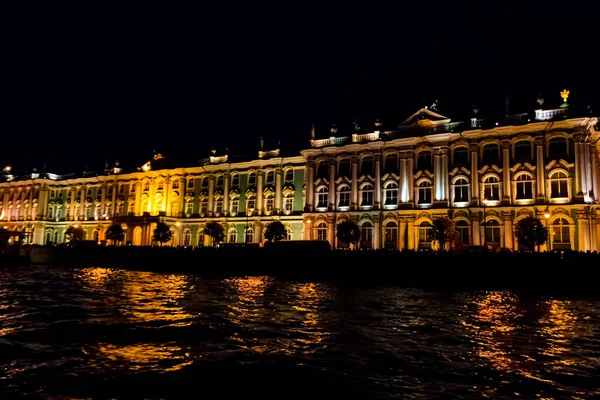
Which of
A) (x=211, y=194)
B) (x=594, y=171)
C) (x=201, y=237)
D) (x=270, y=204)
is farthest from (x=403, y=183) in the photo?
(x=201, y=237)

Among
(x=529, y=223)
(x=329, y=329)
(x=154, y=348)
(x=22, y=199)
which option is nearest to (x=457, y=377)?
(x=329, y=329)

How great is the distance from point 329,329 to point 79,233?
64834 mm

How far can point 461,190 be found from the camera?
43.8 metres

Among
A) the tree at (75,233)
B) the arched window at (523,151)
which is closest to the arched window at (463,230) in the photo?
the arched window at (523,151)

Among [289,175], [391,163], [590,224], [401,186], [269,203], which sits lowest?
[590,224]

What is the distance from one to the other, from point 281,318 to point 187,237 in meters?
48.2

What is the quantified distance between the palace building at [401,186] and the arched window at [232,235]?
18cm

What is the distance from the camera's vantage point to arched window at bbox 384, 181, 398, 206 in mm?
46906

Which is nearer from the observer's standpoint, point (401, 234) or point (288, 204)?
point (401, 234)

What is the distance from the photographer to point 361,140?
49344 mm

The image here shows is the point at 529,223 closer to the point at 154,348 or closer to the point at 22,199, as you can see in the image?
the point at 154,348

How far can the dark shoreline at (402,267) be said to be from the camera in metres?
27.5

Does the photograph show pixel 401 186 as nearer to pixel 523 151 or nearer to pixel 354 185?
pixel 354 185

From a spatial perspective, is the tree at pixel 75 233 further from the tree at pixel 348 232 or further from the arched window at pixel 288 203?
the tree at pixel 348 232
